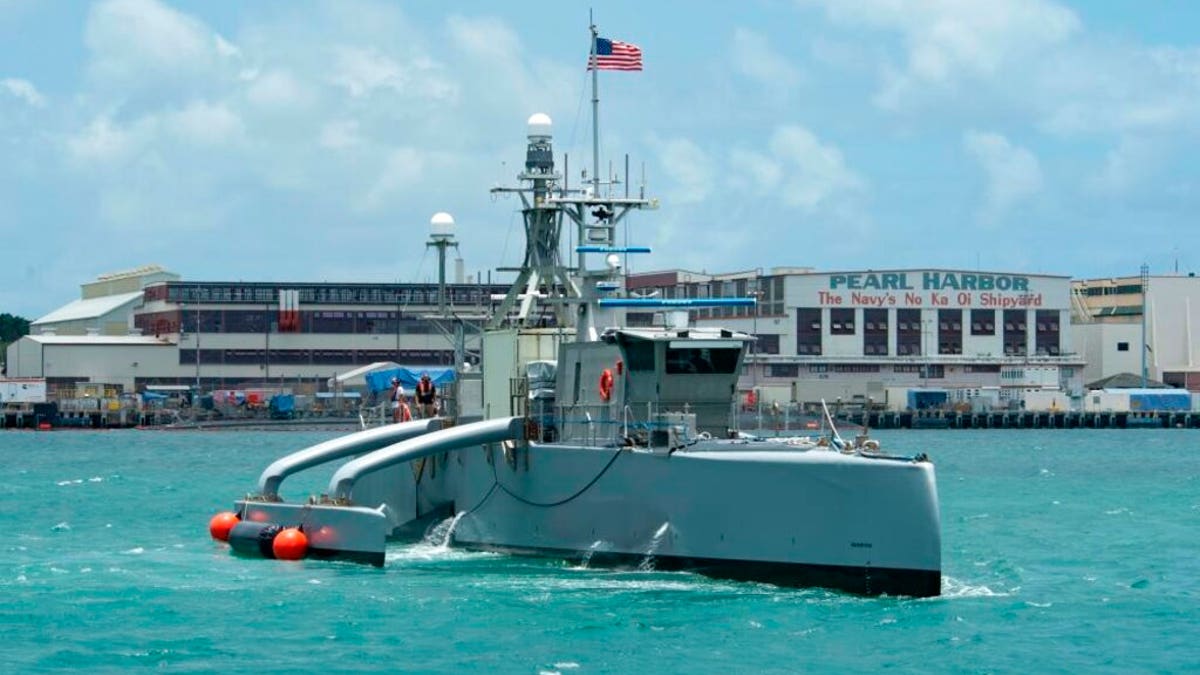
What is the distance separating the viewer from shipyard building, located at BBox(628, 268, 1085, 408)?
4924 inches

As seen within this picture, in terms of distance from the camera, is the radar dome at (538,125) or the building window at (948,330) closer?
the radar dome at (538,125)

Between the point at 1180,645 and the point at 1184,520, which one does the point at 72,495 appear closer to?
the point at 1184,520

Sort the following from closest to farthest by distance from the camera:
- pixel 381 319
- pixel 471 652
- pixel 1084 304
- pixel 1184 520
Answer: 1. pixel 471 652
2. pixel 1184 520
3. pixel 381 319
4. pixel 1084 304

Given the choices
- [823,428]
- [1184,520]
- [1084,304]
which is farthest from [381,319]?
[823,428]

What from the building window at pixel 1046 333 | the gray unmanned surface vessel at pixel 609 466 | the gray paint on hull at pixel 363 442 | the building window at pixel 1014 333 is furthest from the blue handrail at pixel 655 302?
the building window at pixel 1046 333

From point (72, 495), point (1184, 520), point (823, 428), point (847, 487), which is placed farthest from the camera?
point (72, 495)

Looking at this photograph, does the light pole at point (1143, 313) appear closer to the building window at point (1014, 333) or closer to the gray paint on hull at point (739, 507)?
the building window at point (1014, 333)

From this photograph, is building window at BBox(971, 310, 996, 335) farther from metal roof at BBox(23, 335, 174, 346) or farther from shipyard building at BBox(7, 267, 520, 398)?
metal roof at BBox(23, 335, 174, 346)

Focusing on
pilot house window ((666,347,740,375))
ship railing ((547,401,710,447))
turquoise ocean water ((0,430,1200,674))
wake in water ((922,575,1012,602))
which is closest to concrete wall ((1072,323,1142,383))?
turquoise ocean water ((0,430,1200,674))

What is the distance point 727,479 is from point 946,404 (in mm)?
98936

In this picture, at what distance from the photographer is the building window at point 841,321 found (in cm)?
12662

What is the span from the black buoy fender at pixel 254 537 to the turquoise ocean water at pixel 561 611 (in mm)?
383

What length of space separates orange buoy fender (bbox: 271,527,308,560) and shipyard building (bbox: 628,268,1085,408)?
268ft

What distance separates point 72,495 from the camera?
6272cm
